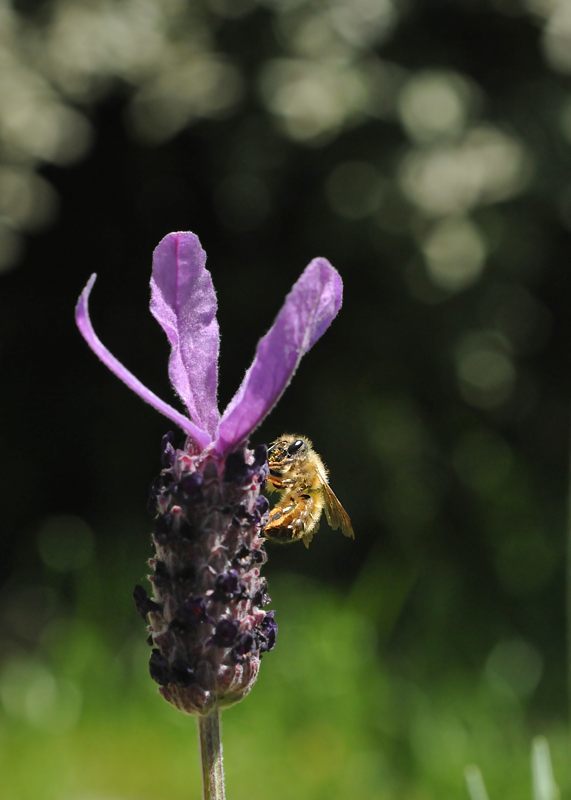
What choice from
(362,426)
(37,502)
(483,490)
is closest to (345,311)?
(362,426)

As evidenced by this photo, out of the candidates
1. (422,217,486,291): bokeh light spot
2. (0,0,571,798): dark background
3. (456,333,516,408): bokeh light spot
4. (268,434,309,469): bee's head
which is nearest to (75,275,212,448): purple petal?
(268,434,309,469): bee's head

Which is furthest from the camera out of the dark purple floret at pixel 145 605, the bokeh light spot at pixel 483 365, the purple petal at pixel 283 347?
the bokeh light spot at pixel 483 365

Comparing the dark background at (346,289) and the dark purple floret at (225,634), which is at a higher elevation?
the dark purple floret at (225,634)

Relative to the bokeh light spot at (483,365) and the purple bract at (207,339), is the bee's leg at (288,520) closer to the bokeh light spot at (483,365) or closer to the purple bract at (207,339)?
the purple bract at (207,339)

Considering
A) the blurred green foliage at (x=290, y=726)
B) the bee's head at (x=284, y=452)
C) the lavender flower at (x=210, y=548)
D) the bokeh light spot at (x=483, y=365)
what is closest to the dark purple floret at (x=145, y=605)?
the lavender flower at (x=210, y=548)

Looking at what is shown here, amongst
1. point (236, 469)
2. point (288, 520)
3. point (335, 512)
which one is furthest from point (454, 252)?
point (236, 469)

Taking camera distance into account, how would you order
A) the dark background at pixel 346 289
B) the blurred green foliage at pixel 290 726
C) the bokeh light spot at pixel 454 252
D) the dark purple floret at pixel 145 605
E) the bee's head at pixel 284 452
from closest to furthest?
the dark purple floret at pixel 145 605 → the bee's head at pixel 284 452 → the blurred green foliage at pixel 290 726 → the dark background at pixel 346 289 → the bokeh light spot at pixel 454 252
